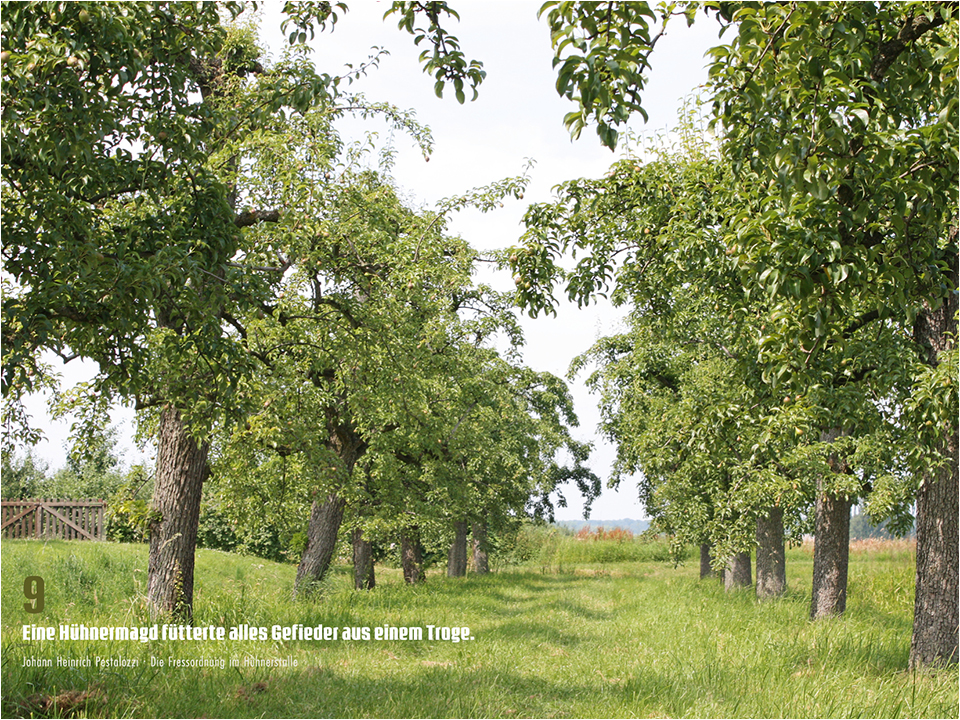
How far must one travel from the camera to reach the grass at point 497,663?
624cm

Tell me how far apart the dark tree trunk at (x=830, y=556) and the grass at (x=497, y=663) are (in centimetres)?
41

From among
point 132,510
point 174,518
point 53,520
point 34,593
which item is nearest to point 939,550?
point 174,518

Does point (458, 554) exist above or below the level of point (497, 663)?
below

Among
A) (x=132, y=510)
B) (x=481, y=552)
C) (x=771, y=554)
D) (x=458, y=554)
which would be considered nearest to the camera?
(x=132, y=510)

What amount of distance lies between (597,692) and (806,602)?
26.1 ft

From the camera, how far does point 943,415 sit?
5793 mm

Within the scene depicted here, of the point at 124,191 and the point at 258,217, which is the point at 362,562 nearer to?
the point at 258,217

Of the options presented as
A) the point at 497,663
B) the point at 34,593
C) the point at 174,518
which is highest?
the point at 174,518

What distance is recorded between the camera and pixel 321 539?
14.6 m

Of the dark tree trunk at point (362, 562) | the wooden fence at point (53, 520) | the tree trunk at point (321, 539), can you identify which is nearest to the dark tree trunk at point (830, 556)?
the tree trunk at point (321, 539)

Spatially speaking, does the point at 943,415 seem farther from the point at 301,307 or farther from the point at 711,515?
the point at 711,515

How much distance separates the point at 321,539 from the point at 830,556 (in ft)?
30.8

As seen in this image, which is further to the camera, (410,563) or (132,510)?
(410,563)

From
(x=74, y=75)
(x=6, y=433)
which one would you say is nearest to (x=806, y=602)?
(x=6, y=433)
